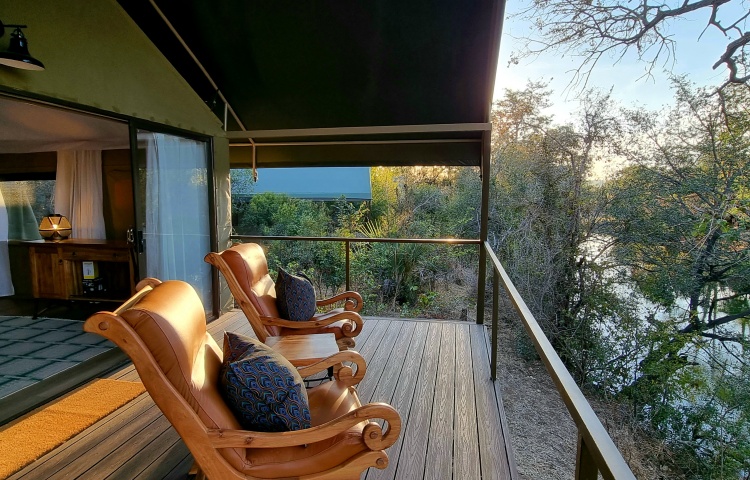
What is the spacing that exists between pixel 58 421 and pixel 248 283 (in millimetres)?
1431

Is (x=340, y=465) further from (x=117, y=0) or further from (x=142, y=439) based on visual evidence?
(x=117, y=0)

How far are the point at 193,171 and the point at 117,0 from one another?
1701 mm

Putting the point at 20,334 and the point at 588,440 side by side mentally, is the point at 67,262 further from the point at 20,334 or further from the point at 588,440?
the point at 588,440

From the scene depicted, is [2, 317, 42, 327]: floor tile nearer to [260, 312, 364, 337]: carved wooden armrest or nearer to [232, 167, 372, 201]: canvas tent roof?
[260, 312, 364, 337]: carved wooden armrest

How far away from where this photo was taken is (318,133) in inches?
187

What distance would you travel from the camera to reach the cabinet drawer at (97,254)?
4.83m

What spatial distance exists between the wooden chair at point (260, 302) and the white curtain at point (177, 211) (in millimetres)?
1373

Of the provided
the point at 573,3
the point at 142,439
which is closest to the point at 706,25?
the point at 573,3

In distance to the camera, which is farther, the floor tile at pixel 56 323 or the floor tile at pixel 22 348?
the floor tile at pixel 56 323

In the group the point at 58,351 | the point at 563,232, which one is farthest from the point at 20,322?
the point at 563,232

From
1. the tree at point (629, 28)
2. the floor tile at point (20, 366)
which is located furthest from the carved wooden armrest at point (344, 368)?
the tree at point (629, 28)

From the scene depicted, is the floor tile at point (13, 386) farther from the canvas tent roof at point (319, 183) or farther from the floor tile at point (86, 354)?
the canvas tent roof at point (319, 183)

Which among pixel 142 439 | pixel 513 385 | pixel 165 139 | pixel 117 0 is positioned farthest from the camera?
pixel 513 385

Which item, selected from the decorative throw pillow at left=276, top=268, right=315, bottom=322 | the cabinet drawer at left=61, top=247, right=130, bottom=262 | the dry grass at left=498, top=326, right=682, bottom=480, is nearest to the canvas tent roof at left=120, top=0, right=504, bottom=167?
the cabinet drawer at left=61, top=247, right=130, bottom=262
